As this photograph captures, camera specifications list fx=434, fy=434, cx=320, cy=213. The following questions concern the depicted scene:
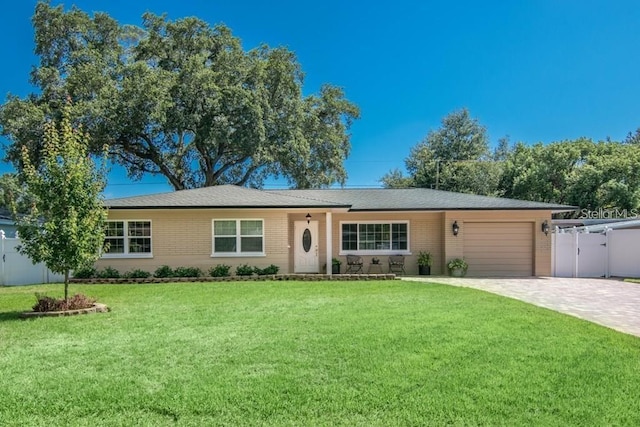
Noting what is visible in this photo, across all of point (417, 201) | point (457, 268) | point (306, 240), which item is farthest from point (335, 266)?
point (457, 268)

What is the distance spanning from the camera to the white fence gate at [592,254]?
1686 cm

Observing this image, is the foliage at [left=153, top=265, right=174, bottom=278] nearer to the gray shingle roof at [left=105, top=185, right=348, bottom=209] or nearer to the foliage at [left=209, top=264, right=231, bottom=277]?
the foliage at [left=209, top=264, right=231, bottom=277]

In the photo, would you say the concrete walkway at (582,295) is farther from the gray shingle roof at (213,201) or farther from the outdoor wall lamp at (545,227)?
the gray shingle roof at (213,201)

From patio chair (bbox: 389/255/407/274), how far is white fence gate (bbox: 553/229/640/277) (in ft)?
19.5

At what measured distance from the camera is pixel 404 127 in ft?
133

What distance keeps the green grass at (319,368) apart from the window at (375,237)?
28.8 feet

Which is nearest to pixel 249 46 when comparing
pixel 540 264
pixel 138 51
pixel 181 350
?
pixel 138 51

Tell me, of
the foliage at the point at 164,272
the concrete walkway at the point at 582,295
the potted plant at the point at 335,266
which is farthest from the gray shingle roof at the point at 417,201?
the foliage at the point at 164,272

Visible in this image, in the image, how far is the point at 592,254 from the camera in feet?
55.7

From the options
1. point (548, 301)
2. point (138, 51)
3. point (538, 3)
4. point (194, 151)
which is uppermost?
point (138, 51)

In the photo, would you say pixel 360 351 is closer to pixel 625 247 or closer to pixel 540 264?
pixel 540 264

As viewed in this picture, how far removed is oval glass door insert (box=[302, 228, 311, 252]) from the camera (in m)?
17.2

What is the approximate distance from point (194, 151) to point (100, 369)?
25.5 meters

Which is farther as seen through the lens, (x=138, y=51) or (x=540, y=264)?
(x=138, y=51)
